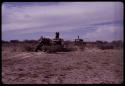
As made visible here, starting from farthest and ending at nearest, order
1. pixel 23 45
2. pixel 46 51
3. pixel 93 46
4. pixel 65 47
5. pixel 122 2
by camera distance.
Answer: pixel 93 46
pixel 23 45
pixel 65 47
pixel 46 51
pixel 122 2

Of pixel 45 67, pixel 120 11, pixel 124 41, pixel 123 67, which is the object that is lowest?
pixel 45 67

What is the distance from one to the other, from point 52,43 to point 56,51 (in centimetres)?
47

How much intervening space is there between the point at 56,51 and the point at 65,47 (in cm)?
146

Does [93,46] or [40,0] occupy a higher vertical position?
[40,0]

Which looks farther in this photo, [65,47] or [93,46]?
[93,46]

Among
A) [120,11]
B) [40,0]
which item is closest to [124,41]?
[120,11]

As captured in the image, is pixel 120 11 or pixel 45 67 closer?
pixel 120 11

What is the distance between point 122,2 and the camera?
12.0ft

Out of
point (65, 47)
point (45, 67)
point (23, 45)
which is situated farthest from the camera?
point (23, 45)

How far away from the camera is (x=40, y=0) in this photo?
3719mm

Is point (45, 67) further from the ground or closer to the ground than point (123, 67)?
closer to the ground

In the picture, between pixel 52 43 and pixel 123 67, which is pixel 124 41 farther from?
pixel 52 43

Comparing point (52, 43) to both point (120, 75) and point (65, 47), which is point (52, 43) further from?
point (120, 75)

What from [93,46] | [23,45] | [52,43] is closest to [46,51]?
[52,43]
